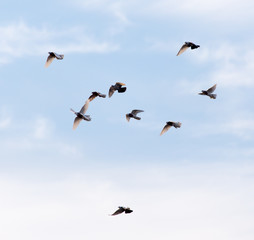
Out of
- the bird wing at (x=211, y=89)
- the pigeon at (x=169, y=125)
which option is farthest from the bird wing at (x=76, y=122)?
the bird wing at (x=211, y=89)

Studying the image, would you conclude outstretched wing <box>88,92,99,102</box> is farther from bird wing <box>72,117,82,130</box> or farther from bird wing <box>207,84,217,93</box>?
bird wing <box>207,84,217,93</box>

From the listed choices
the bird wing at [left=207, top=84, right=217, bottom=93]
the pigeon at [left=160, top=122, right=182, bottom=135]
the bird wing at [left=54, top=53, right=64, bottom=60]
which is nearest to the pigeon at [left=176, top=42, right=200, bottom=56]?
the bird wing at [left=207, top=84, right=217, bottom=93]

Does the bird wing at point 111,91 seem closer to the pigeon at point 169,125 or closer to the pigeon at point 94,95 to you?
the pigeon at point 94,95

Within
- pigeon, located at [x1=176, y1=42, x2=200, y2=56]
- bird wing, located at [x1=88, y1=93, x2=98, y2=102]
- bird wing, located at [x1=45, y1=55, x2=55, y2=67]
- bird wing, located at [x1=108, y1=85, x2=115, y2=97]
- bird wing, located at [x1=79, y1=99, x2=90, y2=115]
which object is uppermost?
pigeon, located at [x1=176, y1=42, x2=200, y2=56]

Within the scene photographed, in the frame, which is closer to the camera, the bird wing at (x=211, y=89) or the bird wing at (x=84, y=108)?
the bird wing at (x=84, y=108)

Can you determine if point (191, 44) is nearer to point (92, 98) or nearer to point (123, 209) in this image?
Result: point (92, 98)

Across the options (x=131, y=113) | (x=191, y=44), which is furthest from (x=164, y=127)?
(x=191, y=44)

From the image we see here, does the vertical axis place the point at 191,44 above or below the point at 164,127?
above

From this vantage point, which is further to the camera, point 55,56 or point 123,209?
point 55,56

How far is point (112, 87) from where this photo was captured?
294ft

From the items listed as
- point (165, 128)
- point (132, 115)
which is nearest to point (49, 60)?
point (132, 115)

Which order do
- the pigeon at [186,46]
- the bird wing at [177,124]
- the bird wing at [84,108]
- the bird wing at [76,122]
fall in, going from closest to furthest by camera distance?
1. the bird wing at [76,122]
2. the bird wing at [84,108]
3. the bird wing at [177,124]
4. the pigeon at [186,46]

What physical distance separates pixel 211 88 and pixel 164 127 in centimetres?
814

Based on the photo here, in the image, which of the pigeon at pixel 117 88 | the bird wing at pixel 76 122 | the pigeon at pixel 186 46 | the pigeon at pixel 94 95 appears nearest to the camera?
the bird wing at pixel 76 122
